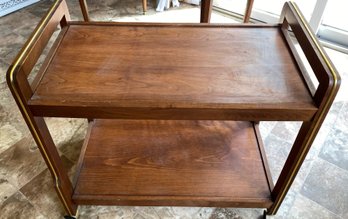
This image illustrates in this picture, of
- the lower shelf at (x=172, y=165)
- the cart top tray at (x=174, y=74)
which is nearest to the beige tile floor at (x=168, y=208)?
the lower shelf at (x=172, y=165)

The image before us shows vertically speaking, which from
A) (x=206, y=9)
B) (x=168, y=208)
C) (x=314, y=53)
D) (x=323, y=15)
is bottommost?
(x=168, y=208)

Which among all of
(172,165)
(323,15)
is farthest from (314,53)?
(323,15)

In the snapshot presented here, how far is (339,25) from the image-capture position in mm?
1990

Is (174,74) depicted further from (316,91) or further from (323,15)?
(323,15)

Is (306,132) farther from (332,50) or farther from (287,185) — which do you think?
(332,50)

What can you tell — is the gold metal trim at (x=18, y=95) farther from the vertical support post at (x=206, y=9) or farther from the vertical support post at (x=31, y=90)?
the vertical support post at (x=206, y=9)

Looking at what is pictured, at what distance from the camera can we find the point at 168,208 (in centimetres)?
111

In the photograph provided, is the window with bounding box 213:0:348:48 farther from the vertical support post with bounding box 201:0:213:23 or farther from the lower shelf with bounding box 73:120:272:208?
the lower shelf with bounding box 73:120:272:208

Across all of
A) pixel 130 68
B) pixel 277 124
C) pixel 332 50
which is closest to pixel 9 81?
pixel 130 68

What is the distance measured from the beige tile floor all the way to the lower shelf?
0.34ft

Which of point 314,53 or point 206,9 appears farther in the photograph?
point 206,9

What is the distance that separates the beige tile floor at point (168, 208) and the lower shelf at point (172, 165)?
4.1 inches

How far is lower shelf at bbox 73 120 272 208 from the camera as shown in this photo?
39.9 inches

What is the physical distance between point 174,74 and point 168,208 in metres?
0.57
